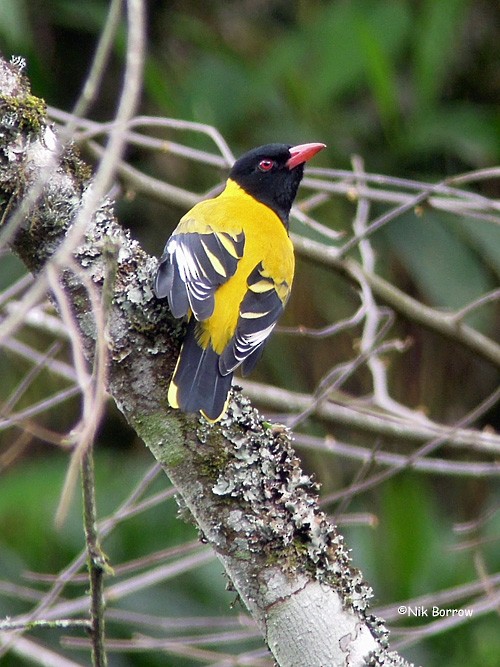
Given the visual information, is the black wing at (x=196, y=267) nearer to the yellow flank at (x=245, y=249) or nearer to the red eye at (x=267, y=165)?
the yellow flank at (x=245, y=249)

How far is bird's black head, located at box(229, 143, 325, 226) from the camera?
155 inches

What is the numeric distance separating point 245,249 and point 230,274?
0.75 feet

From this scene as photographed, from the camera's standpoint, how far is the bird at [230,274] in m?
2.25

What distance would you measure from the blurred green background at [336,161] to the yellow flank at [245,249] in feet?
7.48

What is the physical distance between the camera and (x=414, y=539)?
17.5 ft

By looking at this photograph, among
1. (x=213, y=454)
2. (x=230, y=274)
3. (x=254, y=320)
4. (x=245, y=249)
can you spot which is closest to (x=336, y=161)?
(x=245, y=249)

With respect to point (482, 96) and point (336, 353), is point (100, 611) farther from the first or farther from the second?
point (482, 96)

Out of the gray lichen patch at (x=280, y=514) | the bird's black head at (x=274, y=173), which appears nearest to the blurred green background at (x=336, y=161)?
the bird's black head at (x=274, y=173)

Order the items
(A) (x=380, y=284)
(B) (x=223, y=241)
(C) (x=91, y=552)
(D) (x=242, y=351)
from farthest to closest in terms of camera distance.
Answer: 1. (A) (x=380, y=284)
2. (B) (x=223, y=241)
3. (D) (x=242, y=351)
4. (C) (x=91, y=552)

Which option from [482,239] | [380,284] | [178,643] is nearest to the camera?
[178,643]

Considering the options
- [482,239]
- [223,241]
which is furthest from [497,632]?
[223,241]

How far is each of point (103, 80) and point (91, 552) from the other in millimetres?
5892

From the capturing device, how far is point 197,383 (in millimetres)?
1957

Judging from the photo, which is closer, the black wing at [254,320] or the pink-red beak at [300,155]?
the black wing at [254,320]
